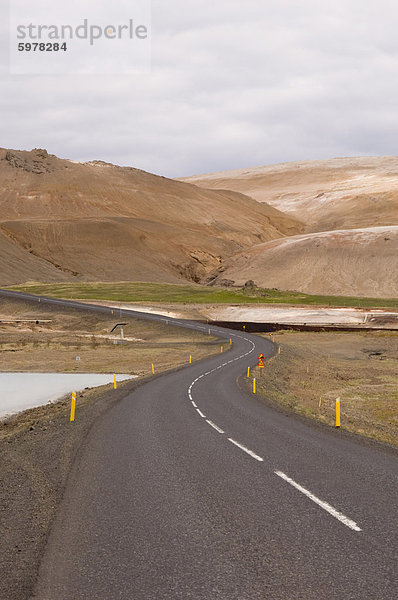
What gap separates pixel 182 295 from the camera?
115 meters

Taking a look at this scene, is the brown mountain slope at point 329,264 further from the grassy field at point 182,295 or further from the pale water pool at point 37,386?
the pale water pool at point 37,386

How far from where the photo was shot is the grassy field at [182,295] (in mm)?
106938

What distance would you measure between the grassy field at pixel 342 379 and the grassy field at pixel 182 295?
109 ft

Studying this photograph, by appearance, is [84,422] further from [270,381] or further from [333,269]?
[333,269]

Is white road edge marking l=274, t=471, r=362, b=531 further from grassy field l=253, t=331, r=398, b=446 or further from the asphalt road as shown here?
grassy field l=253, t=331, r=398, b=446

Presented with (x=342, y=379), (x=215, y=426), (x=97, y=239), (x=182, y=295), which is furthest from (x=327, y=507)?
(x=97, y=239)

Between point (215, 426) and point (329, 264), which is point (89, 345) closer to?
point (215, 426)

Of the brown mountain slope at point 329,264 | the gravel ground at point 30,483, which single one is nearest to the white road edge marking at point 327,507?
the gravel ground at point 30,483

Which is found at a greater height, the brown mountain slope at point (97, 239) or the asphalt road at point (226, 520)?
the brown mountain slope at point (97, 239)

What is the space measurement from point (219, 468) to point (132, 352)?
4741 cm

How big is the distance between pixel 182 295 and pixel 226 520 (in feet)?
349

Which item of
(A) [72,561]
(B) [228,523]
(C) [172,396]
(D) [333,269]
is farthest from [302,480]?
(D) [333,269]

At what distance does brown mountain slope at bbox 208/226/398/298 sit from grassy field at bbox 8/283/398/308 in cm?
1160

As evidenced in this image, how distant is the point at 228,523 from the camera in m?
8.81
